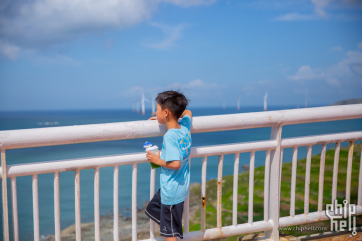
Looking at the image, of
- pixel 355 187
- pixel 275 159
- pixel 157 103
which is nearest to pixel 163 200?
pixel 157 103

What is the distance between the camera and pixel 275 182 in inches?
87.3

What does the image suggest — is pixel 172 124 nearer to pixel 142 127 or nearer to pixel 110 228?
pixel 142 127

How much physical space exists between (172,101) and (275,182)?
3.61ft

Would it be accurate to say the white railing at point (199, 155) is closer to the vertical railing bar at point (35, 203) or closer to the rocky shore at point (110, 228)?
the vertical railing bar at point (35, 203)

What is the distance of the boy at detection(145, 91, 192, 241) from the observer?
171 centimetres

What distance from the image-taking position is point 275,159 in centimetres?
221

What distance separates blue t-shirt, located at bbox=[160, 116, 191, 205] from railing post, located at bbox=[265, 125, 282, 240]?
0.76 m

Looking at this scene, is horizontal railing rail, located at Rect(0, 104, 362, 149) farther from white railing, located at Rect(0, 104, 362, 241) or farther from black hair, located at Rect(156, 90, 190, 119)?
black hair, located at Rect(156, 90, 190, 119)

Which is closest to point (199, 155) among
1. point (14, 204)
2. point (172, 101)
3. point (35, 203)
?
point (172, 101)

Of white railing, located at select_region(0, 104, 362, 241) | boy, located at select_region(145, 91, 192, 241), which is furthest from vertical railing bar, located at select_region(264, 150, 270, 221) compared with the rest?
boy, located at select_region(145, 91, 192, 241)

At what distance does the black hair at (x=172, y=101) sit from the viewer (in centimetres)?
174

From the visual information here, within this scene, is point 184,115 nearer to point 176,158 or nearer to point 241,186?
point 176,158

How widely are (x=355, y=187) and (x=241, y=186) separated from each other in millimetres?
5241

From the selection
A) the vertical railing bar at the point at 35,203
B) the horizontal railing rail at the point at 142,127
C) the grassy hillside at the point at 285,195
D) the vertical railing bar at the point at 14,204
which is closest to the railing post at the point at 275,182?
the horizontal railing rail at the point at 142,127
